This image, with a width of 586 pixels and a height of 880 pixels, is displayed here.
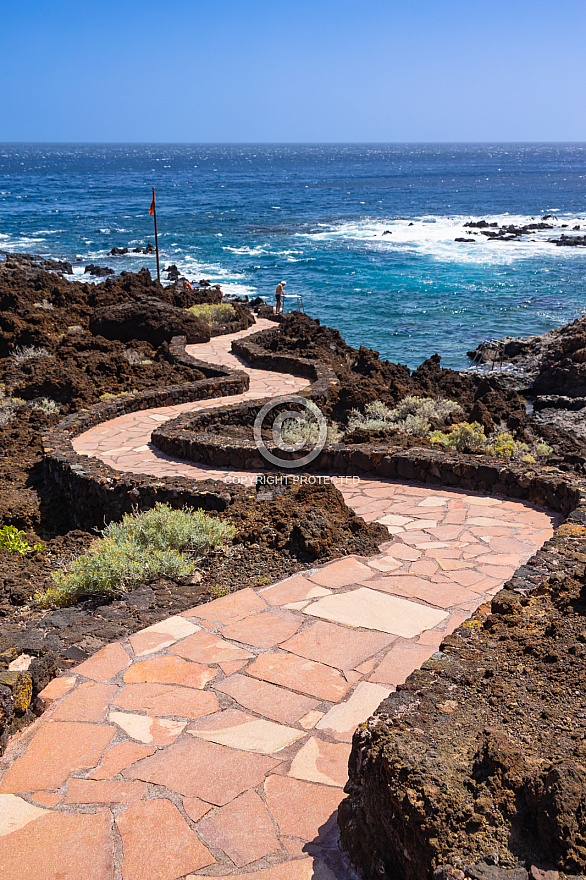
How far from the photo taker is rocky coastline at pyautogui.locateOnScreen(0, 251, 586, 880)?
2100mm

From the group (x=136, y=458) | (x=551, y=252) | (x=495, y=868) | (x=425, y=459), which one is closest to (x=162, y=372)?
(x=136, y=458)

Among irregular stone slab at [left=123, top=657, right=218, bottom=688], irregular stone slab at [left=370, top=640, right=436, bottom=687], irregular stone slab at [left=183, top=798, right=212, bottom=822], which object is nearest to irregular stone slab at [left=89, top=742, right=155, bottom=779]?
irregular stone slab at [left=183, top=798, right=212, bottom=822]

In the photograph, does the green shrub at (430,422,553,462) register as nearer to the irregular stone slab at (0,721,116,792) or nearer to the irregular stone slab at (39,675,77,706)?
the irregular stone slab at (39,675,77,706)

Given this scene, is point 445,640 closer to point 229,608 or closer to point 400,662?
point 400,662

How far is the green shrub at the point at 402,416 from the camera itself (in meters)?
9.91

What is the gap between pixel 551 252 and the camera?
42.8 m

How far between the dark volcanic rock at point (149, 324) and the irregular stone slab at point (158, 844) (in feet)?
44.2

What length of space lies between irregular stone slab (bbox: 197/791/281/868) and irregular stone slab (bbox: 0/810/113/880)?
0.38 m

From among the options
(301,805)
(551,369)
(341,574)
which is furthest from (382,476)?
(551,369)

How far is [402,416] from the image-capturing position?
36.3ft

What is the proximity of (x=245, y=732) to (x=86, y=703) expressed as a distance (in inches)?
36.2

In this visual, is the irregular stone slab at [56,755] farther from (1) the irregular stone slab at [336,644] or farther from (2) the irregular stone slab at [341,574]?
(2) the irregular stone slab at [341,574]

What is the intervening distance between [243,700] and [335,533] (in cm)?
226

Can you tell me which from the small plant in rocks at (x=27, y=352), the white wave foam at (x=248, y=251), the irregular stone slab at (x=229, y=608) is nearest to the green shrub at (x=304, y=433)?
the irregular stone slab at (x=229, y=608)
